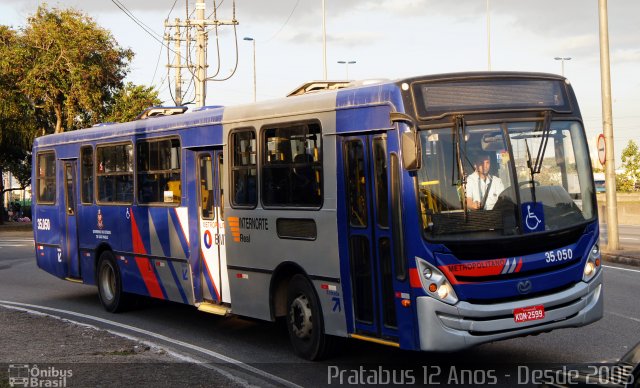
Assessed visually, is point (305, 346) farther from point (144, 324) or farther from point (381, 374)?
point (144, 324)

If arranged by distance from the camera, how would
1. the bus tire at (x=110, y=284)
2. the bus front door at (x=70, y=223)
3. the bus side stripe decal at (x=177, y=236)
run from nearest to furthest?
the bus side stripe decal at (x=177, y=236)
the bus tire at (x=110, y=284)
the bus front door at (x=70, y=223)

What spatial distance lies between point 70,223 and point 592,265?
398 inches

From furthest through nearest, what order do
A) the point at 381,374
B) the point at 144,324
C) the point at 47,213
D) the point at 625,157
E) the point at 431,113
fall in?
the point at 625,157, the point at 47,213, the point at 144,324, the point at 381,374, the point at 431,113

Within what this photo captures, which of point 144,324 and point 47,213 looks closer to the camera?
point 144,324

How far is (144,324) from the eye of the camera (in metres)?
13.7

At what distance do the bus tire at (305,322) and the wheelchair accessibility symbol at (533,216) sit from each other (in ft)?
8.37

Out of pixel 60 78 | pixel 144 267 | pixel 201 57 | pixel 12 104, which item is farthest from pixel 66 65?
pixel 144 267

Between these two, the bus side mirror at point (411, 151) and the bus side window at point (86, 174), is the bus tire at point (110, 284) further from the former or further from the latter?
the bus side mirror at point (411, 151)

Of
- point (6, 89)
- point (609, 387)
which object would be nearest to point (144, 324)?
point (609, 387)

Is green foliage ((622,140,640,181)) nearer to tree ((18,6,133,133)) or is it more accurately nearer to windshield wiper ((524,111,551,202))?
tree ((18,6,133,133))

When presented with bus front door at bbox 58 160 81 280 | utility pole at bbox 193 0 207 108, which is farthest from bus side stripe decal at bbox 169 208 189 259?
utility pole at bbox 193 0 207 108

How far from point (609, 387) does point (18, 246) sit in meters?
30.9

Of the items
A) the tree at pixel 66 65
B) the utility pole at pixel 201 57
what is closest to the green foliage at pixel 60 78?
the tree at pixel 66 65

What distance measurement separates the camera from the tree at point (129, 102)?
1722 inches
